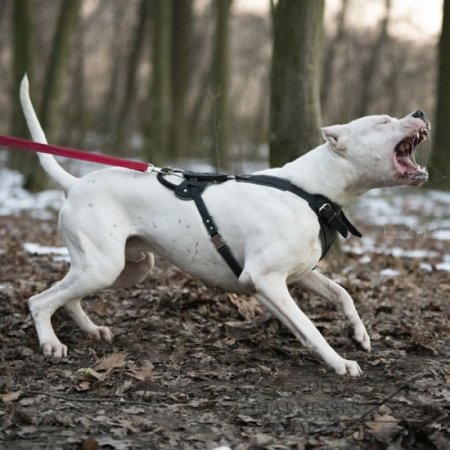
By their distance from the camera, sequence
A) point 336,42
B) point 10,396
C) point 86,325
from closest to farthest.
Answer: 1. point 10,396
2. point 86,325
3. point 336,42

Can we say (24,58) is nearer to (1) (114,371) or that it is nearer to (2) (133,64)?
(2) (133,64)

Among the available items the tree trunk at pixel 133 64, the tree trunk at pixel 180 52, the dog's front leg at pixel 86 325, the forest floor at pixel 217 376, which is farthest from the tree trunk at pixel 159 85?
the dog's front leg at pixel 86 325

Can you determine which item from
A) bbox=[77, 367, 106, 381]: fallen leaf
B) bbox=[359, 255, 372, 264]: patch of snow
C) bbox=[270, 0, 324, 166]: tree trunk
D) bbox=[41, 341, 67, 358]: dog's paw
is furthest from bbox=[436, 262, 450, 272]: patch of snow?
bbox=[77, 367, 106, 381]: fallen leaf

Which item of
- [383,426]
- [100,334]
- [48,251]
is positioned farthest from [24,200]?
[383,426]

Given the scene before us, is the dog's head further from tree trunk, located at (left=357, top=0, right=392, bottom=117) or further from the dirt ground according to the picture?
tree trunk, located at (left=357, top=0, right=392, bottom=117)

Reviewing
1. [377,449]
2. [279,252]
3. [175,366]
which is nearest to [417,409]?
[377,449]

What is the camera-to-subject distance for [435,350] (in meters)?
5.47

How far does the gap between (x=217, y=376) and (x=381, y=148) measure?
1.73 meters

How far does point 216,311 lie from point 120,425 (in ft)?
7.99

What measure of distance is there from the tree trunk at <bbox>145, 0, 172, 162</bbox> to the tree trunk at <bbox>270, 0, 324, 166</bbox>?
8931 mm

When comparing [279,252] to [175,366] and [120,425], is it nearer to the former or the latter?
[175,366]

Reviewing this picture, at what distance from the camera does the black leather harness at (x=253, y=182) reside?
5.06 meters

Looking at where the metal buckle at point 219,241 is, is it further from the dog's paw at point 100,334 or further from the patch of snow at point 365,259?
the patch of snow at point 365,259

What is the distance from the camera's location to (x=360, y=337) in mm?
5352
